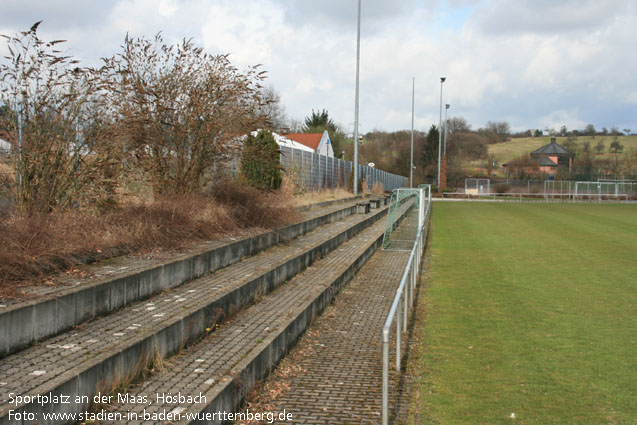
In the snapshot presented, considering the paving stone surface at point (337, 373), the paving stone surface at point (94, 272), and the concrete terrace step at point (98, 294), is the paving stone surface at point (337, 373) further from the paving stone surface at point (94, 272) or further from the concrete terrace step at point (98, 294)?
the paving stone surface at point (94, 272)

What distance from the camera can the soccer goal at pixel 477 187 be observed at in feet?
197

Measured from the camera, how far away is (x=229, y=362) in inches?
199

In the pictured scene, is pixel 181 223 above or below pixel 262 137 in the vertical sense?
below

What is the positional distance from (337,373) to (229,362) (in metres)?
1.27

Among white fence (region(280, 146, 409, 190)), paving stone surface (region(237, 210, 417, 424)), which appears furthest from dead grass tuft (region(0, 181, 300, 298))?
white fence (region(280, 146, 409, 190))

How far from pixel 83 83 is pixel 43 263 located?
326 cm

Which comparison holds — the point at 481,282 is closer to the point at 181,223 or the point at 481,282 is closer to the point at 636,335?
the point at 636,335

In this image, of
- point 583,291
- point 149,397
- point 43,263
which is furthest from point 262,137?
point 149,397

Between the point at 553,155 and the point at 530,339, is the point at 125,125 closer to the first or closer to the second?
the point at 530,339

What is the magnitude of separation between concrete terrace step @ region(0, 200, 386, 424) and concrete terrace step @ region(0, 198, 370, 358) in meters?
0.09

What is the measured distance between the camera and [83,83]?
801cm

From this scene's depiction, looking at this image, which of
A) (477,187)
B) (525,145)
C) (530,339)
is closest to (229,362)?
(530,339)

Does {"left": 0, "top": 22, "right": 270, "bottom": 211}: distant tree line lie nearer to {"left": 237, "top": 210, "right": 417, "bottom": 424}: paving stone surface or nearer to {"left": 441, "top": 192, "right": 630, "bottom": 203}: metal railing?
{"left": 237, "top": 210, "right": 417, "bottom": 424}: paving stone surface

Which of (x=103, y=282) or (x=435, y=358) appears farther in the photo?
(x=435, y=358)
